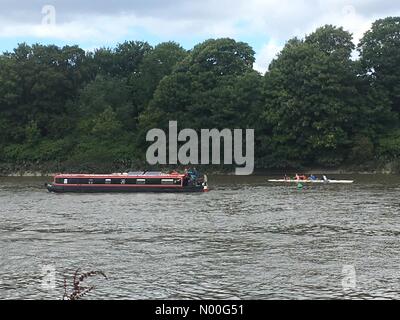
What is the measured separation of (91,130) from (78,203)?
53240 millimetres

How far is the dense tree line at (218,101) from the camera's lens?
303ft

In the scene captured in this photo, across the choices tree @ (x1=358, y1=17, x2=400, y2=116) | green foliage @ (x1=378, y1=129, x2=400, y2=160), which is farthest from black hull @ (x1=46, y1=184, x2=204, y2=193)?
tree @ (x1=358, y1=17, x2=400, y2=116)

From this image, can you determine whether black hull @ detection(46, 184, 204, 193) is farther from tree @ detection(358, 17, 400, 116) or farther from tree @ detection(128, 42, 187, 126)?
tree @ detection(358, 17, 400, 116)

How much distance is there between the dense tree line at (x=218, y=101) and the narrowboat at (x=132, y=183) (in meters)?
29.2

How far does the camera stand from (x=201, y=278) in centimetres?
2308

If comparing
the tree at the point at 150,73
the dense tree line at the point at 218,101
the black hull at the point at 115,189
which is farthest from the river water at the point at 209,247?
the tree at the point at 150,73

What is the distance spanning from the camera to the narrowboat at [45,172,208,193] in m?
66.5

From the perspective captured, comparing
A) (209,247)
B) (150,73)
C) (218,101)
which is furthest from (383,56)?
(209,247)

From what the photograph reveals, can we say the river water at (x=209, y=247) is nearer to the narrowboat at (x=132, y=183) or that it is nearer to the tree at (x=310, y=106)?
the narrowboat at (x=132, y=183)

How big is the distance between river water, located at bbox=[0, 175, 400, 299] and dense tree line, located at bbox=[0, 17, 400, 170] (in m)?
38.1

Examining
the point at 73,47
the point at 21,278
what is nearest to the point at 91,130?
the point at 73,47

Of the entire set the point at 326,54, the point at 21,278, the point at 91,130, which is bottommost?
the point at 21,278
